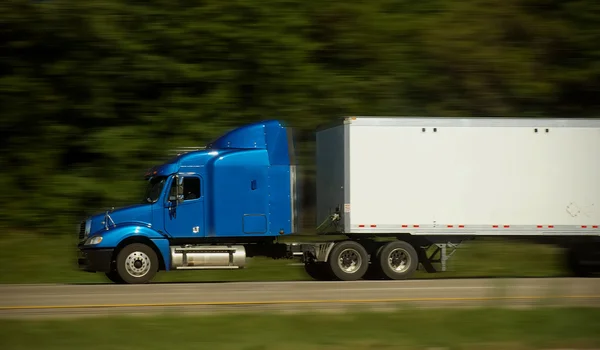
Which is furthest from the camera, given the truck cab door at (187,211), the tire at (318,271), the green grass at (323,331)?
the tire at (318,271)

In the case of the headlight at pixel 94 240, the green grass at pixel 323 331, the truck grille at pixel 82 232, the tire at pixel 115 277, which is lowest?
the green grass at pixel 323 331

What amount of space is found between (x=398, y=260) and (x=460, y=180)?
2.06 m

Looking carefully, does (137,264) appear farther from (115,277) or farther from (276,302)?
(276,302)

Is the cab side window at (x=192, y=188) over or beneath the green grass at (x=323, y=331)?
over

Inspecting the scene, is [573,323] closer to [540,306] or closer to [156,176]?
[540,306]

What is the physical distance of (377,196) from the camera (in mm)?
19125

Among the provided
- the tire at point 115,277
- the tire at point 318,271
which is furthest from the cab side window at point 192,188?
the tire at point 318,271

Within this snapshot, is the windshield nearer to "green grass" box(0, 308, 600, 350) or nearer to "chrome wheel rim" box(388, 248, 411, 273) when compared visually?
"chrome wheel rim" box(388, 248, 411, 273)

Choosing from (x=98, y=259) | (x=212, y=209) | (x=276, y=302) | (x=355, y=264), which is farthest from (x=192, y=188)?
(x=276, y=302)

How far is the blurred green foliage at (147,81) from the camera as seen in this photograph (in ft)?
80.9

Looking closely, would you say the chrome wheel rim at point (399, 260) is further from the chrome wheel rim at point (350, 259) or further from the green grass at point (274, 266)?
the green grass at point (274, 266)

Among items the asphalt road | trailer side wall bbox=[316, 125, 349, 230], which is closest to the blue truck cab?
trailer side wall bbox=[316, 125, 349, 230]

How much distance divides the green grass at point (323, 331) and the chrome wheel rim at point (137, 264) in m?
6.30

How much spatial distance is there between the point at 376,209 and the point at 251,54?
7.54 meters
